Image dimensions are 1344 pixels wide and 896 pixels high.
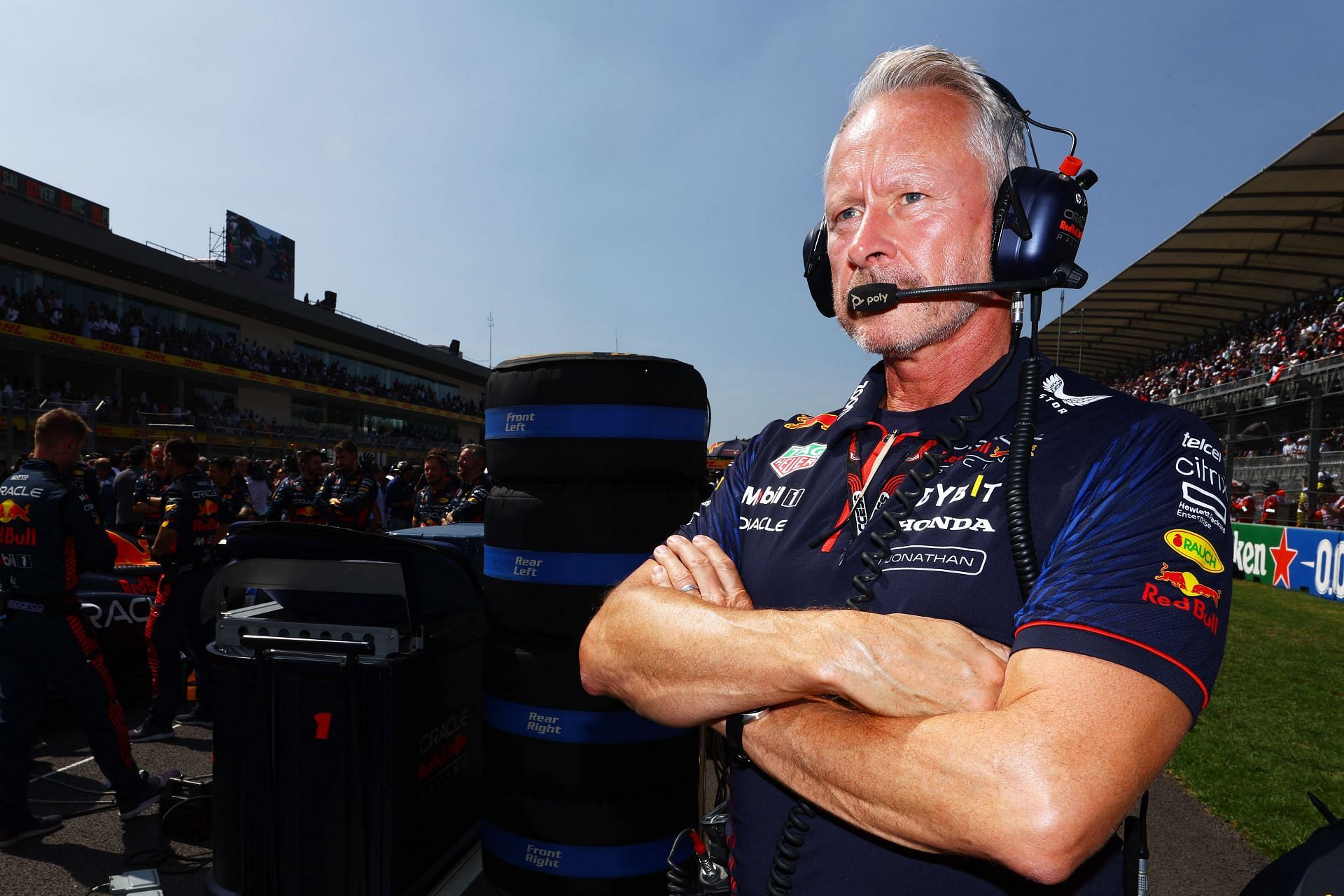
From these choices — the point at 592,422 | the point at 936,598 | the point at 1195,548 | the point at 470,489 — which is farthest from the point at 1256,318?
the point at 936,598

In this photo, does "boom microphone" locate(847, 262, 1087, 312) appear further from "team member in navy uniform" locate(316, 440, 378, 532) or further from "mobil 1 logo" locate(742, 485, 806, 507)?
"team member in navy uniform" locate(316, 440, 378, 532)

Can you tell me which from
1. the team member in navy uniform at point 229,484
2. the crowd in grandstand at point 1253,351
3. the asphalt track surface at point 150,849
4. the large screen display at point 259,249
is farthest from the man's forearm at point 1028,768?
the large screen display at point 259,249

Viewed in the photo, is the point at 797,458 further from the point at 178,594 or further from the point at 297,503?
the point at 297,503

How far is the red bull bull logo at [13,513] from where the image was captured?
14.4 feet

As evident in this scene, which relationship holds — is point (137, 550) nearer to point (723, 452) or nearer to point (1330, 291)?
point (723, 452)

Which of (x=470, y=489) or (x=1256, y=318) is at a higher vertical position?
(x=1256, y=318)

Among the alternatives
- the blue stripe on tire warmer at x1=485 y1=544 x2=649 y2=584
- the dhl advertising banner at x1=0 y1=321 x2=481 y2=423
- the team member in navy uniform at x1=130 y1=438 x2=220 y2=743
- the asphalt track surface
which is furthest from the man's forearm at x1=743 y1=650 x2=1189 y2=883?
the dhl advertising banner at x1=0 y1=321 x2=481 y2=423

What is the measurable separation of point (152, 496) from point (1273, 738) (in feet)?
38.7

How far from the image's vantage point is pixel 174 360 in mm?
28672

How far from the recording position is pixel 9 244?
2533 centimetres

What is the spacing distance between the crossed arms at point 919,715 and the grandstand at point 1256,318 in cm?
926

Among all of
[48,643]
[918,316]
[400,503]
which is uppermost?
[918,316]

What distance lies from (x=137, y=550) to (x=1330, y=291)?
30.8 meters

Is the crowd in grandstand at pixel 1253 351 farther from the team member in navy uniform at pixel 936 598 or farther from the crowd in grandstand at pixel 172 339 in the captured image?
the crowd in grandstand at pixel 172 339
